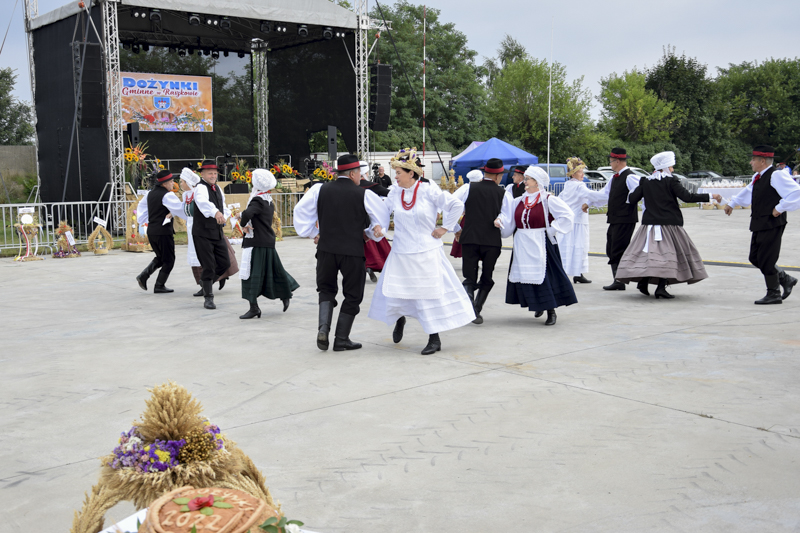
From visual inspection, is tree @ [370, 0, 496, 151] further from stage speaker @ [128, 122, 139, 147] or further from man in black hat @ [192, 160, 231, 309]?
man in black hat @ [192, 160, 231, 309]

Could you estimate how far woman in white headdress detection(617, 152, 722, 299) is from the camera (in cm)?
828

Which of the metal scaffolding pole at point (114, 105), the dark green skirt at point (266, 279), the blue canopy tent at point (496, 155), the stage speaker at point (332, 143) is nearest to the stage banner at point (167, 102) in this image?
the stage speaker at point (332, 143)

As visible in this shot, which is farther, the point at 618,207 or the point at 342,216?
the point at 618,207

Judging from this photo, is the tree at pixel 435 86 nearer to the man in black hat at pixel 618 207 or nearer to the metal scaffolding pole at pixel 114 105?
the metal scaffolding pole at pixel 114 105

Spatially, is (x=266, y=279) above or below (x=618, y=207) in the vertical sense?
below

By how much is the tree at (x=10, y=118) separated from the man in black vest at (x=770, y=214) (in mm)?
37406

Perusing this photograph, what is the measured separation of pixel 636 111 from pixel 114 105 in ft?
109

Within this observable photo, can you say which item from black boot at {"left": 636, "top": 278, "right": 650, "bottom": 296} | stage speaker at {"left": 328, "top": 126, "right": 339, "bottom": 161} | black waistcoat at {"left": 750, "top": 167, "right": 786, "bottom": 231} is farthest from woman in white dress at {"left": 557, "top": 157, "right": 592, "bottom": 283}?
stage speaker at {"left": 328, "top": 126, "right": 339, "bottom": 161}

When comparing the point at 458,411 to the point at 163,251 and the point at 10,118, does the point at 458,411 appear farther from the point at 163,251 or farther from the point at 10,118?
the point at 10,118

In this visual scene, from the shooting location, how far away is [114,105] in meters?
16.0

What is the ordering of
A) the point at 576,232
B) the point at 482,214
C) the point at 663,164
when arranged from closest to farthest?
1. the point at 482,214
2. the point at 663,164
3. the point at 576,232

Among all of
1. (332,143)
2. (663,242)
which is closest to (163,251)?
(663,242)

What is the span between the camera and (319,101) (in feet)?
72.0

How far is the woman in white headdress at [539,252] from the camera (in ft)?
23.4
